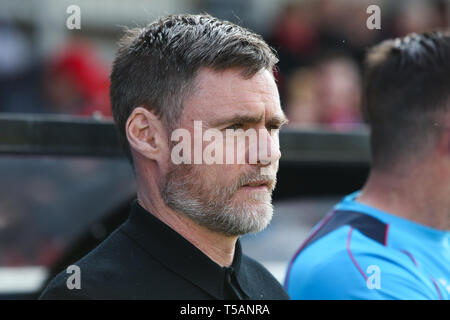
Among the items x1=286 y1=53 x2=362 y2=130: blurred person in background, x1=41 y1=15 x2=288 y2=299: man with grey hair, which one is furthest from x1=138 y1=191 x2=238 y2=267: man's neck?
x1=286 y1=53 x2=362 y2=130: blurred person in background

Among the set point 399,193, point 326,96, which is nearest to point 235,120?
point 399,193

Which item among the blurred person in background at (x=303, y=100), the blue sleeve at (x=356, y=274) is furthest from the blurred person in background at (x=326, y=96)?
the blue sleeve at (x=356, y=274)

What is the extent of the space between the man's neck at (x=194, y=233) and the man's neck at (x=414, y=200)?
0.80m

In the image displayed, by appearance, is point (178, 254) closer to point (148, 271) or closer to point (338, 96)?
point (148, 271)

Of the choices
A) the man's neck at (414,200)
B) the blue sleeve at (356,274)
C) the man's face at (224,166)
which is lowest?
the blue sleeve at (356,274)

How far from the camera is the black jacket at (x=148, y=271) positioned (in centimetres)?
154

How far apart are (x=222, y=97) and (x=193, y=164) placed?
0.53 ft

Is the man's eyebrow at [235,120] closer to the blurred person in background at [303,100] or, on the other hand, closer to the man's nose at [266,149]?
the man's nose at [266,149]

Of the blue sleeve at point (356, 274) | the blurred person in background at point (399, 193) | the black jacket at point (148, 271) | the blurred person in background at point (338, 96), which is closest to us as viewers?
the black jacket at point (148, 271)

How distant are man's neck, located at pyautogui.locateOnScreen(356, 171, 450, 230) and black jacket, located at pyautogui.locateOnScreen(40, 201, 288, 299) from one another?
0.79 m

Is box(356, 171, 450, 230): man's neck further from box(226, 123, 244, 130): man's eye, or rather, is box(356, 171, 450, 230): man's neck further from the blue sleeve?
box(226, 123, 244, 130): man's eye

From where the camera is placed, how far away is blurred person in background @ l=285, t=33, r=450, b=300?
2141mm

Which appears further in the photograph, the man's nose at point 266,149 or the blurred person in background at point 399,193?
the blurred person in background at point 399,193

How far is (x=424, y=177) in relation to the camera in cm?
234
